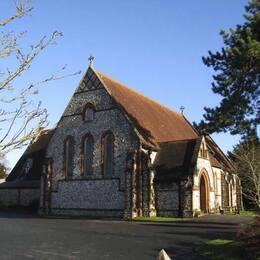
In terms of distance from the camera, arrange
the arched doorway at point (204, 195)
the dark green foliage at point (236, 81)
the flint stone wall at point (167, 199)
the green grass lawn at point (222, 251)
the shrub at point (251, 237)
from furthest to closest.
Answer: the arched doorway at point (204, 195) → the flint stone wall at point (167, 199) → the dark green foliage at point (236, 81) → the green grass lawn at point (222, 251) → the shrub at point (251, 237)

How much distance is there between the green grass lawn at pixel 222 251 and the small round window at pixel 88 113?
22.1m

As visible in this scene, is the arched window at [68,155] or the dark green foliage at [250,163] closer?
the dark green foliage at [250,163]

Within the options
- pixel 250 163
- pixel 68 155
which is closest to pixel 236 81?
pixel 250 163


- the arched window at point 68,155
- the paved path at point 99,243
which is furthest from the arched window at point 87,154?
the paved path at point 99,243

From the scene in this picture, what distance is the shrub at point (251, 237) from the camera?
12.3 m

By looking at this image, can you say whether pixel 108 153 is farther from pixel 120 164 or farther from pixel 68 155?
pixel 68 155

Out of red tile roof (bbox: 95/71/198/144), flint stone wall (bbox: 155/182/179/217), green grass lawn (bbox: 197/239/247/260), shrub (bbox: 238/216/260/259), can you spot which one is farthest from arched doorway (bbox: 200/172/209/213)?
shrub (bbox: 238/216/260/259)

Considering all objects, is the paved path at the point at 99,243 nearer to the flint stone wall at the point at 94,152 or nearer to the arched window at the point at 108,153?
the flint stone wall at the point at 94,152

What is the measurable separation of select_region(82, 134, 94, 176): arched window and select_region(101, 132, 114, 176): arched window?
4.11 ft

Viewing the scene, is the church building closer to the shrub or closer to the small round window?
the small round window

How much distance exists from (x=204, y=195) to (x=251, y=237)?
76.1 ft

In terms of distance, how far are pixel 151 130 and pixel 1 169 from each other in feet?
111

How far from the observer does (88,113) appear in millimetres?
36469

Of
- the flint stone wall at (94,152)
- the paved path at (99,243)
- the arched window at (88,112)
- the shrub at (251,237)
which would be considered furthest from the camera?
the arched window at (88,112)
